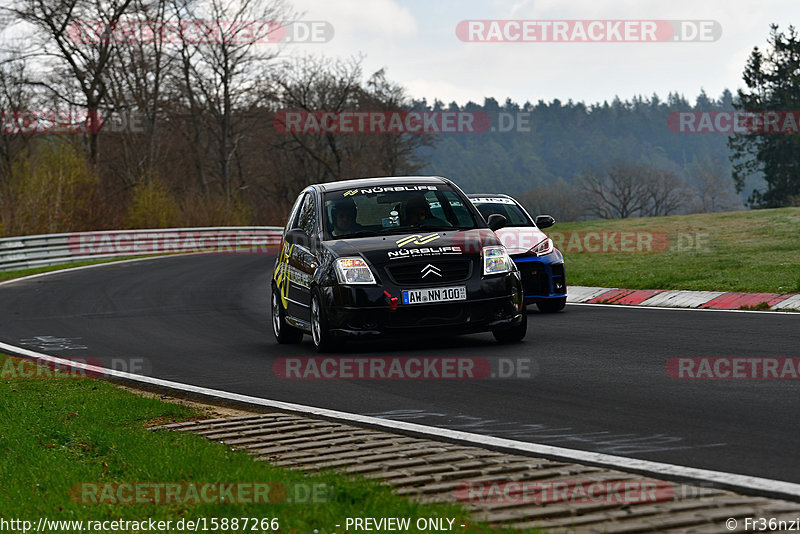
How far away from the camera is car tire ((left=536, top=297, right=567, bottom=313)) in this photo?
14969mm

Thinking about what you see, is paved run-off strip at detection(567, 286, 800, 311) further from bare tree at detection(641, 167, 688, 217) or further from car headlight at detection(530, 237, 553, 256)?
bare tree at detection(641, 167, 688, 217)

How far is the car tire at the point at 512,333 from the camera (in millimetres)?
11273

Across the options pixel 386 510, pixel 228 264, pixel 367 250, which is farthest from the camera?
pixel 228 264

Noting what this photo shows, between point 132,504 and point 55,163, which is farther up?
point 55,163

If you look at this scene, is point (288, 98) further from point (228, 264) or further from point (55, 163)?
point (228, 264)

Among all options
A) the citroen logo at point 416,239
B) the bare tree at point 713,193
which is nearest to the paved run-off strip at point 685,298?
the citroen logo at point 416,239

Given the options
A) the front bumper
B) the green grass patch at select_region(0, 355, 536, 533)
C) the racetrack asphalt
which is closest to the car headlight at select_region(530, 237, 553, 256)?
the racetrack asphalt

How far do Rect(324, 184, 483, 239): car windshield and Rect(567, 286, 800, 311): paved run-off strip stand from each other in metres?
4.73

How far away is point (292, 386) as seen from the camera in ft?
30.4

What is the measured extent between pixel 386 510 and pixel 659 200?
136 metres

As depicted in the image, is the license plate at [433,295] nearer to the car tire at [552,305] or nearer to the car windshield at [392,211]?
the car windshield at [392,211]

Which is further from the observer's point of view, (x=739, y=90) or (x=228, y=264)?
(x=739, y=90)

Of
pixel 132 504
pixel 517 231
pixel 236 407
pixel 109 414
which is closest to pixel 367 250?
pixel 236 407

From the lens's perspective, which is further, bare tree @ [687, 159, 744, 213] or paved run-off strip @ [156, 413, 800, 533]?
bare tree @ [687, 159, 744, 213]
